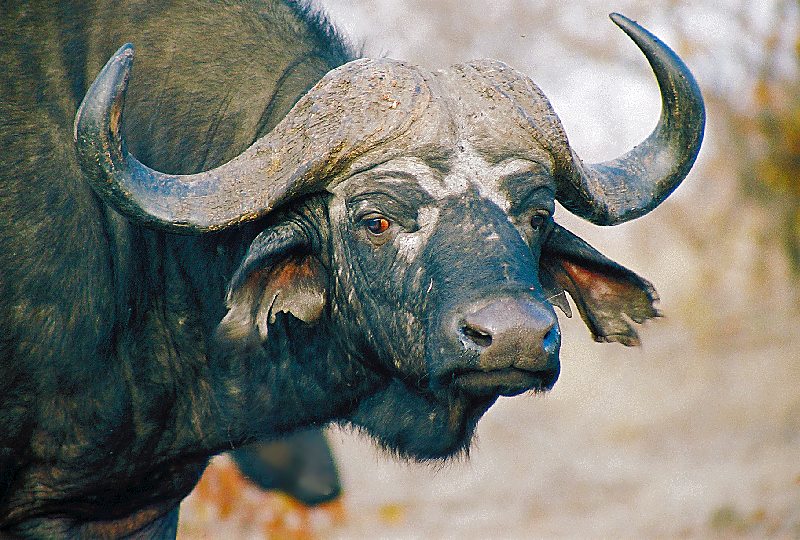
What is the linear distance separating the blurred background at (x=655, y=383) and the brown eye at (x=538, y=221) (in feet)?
12.4

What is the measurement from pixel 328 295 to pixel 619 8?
10.9 meters

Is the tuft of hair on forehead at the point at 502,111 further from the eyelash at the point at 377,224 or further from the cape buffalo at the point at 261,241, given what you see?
the eyelash at the point at 377,224

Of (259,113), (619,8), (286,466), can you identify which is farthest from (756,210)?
(259,113)

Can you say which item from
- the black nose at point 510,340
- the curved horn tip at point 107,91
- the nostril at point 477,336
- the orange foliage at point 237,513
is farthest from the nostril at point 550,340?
the orange foliage at point 237,513

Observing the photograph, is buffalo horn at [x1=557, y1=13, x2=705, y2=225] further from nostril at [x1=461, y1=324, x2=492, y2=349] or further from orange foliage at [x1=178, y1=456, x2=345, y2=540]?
orange foliage at [x1=178, y1=456, x2=345, y2=540]

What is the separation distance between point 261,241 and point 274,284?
0.20 meters

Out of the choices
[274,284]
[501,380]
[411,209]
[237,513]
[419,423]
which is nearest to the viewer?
[501,380]

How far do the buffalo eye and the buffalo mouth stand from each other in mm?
613

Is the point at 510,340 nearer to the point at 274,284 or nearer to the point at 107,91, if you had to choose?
the point at 274,284

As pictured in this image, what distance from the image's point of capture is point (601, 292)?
14.6ft

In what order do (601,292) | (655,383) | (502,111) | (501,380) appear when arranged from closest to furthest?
(501,380)
(502,111)
(601,292)
(655,383)

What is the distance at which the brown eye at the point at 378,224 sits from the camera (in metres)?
3.80

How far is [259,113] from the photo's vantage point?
424 centimetres

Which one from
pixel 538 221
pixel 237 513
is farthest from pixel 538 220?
pixel 237 513
